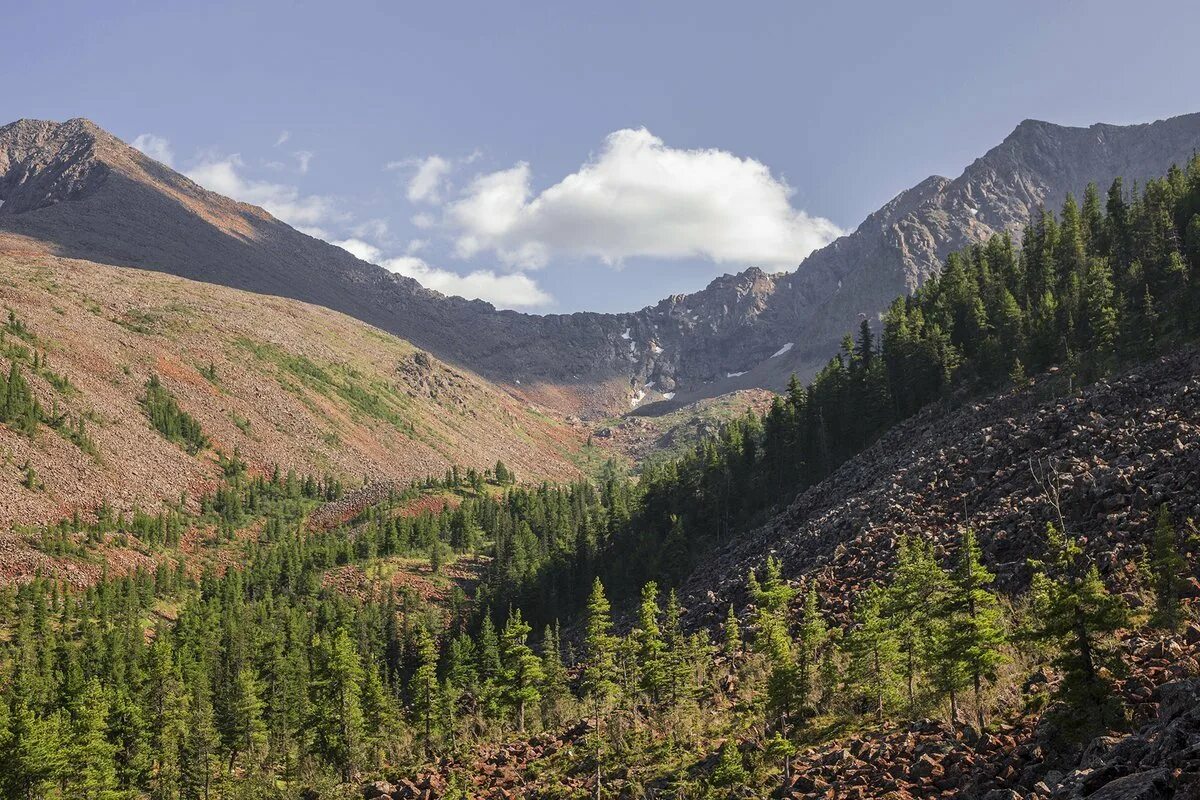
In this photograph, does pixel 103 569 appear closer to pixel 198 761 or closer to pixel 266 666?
pixel 266 666

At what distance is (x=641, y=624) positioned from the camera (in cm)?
6250

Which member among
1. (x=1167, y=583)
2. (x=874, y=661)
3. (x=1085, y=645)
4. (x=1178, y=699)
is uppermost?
(x=1167, y=583)

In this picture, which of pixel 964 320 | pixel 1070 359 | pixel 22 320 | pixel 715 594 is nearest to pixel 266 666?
pixel 715 594

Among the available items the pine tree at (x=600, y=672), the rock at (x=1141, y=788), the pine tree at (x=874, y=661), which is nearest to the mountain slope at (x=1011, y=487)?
the pine tree at (x=600, y=672)

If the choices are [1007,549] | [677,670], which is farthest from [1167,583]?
[677,670]

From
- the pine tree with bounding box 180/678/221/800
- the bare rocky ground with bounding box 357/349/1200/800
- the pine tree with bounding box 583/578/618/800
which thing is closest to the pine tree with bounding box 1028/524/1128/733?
the bare rocky ground with bounding box 357/349/1200/800

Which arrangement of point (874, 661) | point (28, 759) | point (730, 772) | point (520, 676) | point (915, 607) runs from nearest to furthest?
1. point (730, 772)
2. point (874, 661)
3. point (915, 607)
4. point (28, 759)
5. point (520, 676)

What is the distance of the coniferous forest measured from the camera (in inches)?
1105

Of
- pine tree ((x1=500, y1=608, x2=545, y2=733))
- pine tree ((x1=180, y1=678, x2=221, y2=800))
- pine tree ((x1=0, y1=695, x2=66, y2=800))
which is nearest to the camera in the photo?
pine tree ((x1=0, y1=695, x2=66, y2=800))

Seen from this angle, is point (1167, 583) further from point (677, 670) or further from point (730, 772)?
point (677, 670)

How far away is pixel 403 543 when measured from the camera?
137375 millimetres

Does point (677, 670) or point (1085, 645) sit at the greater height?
point (1085, 645)

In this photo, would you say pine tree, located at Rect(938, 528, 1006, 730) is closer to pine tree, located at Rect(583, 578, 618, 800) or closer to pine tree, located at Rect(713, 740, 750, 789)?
pine tree, located at Rect(713, 740, 750, 789)

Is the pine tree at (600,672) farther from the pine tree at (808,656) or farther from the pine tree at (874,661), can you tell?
the pine tree at (874,661)
